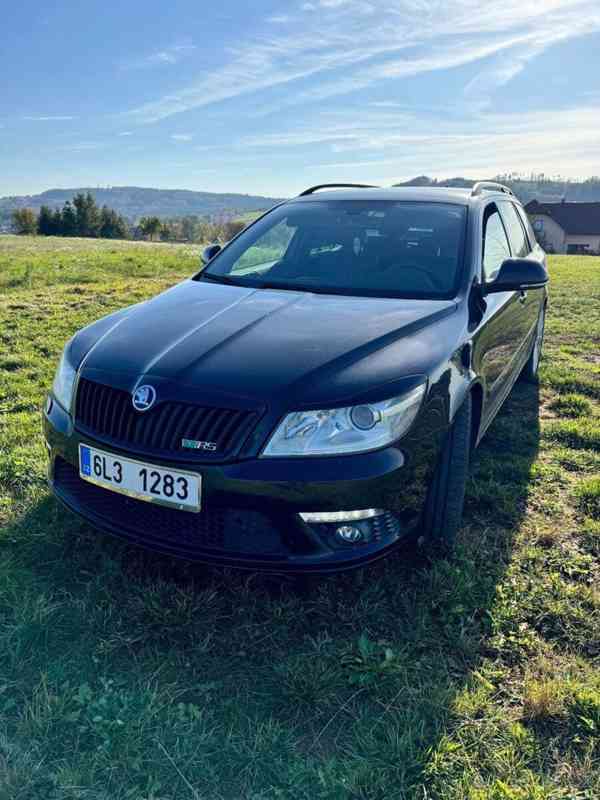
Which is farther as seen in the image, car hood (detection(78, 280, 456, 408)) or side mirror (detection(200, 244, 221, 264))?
side mirror (detection(200, 244, 221, 264))

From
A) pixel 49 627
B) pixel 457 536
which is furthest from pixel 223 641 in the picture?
pixel 457 536

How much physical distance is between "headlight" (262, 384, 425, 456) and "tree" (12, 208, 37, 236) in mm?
74541

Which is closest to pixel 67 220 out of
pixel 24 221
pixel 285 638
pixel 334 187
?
pixel 24 221

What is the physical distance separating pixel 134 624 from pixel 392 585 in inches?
40.3

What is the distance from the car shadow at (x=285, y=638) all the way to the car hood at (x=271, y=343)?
2.82 feet

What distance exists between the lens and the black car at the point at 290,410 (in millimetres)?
2074

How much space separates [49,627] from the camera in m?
2.27

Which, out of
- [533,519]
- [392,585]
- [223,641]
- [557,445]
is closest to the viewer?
[223,641]

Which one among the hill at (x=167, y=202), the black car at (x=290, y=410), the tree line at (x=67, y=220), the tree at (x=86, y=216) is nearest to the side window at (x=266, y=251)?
the black car at (x=290, y=410)

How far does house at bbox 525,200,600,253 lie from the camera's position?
65.9m

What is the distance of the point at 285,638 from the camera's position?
228 centimetres

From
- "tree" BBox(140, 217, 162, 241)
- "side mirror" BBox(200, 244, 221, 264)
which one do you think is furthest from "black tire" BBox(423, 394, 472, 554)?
"tree" BBox(140, 217, 162, 241)

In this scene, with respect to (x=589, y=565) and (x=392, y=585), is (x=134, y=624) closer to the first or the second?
(x=392, y=585)

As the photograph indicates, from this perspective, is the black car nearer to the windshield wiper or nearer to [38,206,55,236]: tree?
the windshield wiper
